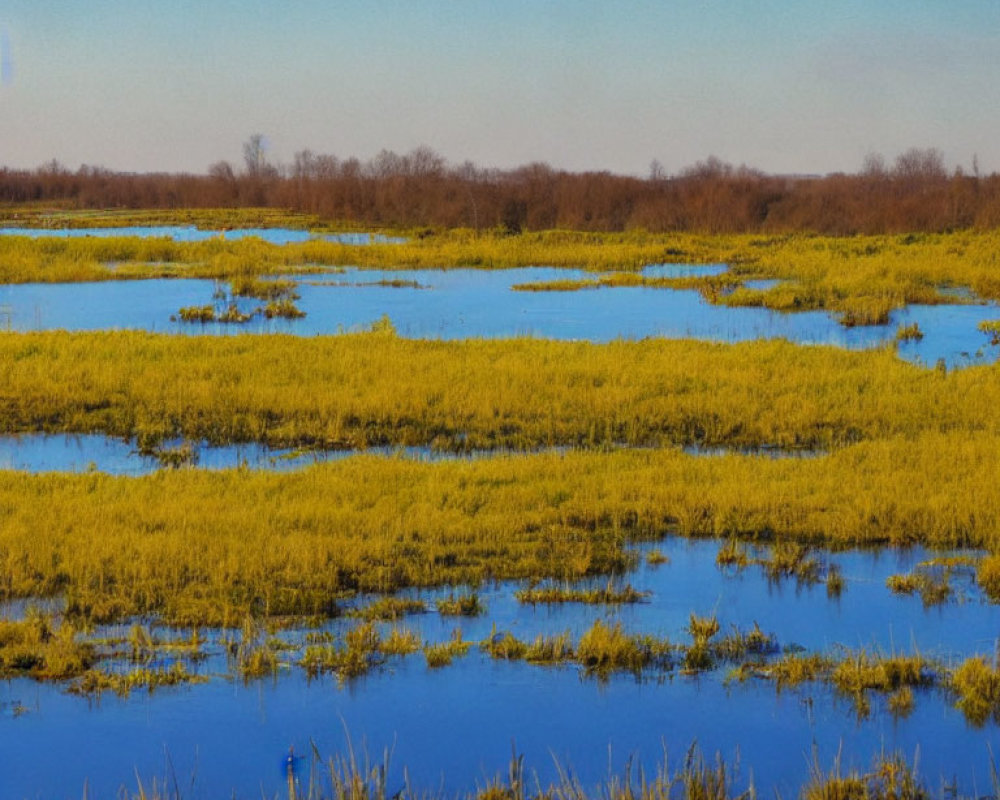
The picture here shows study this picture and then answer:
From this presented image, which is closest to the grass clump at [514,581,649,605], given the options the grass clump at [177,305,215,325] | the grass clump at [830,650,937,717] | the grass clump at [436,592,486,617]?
the grass clump at [436,592,486,617]

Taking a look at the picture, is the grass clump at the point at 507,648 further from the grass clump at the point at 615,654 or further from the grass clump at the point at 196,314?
the grass clump at the point at 196,314

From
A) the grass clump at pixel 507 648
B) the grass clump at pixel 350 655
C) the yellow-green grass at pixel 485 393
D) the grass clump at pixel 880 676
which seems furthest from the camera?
the yellow-green grass at pixel 485 393

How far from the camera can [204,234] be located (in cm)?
4850

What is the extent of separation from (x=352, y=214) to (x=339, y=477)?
155ft

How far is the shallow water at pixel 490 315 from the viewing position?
21422 millimetres

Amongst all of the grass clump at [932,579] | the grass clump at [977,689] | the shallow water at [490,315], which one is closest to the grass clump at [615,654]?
the grass clump at [977,689]

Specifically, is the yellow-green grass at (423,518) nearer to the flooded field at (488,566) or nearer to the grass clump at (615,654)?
the flooded field at (488,566)

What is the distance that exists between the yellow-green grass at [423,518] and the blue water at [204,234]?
31.2m

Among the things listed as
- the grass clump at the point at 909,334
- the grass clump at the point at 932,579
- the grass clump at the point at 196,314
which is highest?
the grass clump at the point at 196,314

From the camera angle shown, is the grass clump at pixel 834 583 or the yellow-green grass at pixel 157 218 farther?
the yellow-green grass at pixel 157 218

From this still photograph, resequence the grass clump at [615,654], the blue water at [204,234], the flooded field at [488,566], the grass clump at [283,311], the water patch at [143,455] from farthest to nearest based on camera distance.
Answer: the blue water at [204,234]
the grass clump at [283,311]
the water patch at [143,455]
the grass clump at [615,654]
the flooded field at [488,566]

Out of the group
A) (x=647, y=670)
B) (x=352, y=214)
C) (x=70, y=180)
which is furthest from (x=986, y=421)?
(x=70, y=180)

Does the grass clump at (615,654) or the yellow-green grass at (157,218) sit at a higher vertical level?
the yellow-green grass at (157,218)

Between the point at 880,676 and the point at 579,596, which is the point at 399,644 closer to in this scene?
the point at 579,596
